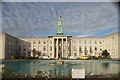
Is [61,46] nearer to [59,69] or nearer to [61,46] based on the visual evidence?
[61,46]

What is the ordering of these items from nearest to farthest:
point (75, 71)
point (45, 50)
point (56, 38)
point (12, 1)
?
1. point (75, 71)
2. point (12, 1)
3. point (56, 38)
4. point (45, 50)

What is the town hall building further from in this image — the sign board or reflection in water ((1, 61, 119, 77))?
the sign board

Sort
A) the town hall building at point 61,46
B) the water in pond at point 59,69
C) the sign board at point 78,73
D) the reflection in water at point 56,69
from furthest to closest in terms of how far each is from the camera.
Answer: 1. the town hall building at point 61,46
2. the water in pond at point 59,69
3. the reflection in water at point 56,69
4. the sign board at point 78,73

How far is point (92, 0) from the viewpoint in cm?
478

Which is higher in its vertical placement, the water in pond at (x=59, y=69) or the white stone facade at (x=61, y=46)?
the white stone facade at (x=61, y=46)

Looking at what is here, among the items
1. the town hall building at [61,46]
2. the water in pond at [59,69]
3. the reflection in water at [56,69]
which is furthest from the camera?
the town hall building at [61,46]

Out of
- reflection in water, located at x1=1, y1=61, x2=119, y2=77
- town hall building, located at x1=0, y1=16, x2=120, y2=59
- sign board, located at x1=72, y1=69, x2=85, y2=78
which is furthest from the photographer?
town hall building, located at x1=0, y1=16, x2=120, y2=59

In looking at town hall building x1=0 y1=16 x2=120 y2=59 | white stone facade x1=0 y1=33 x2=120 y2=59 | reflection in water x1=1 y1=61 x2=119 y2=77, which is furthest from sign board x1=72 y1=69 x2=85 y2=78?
white stone facade x1=0 y1=33 x2=120 y2=59

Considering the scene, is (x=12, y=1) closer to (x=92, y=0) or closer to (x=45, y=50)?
(x=92, y=0)

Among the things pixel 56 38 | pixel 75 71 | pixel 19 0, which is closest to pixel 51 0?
pixel 19 0

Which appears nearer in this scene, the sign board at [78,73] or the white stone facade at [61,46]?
the sign board at [78,73]

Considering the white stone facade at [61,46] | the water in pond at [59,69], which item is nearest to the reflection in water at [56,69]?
the water in pond at [59,69]

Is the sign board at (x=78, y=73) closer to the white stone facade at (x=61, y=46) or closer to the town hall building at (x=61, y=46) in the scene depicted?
the town hall building at (x=61, y=46)

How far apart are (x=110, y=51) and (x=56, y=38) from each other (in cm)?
1206
